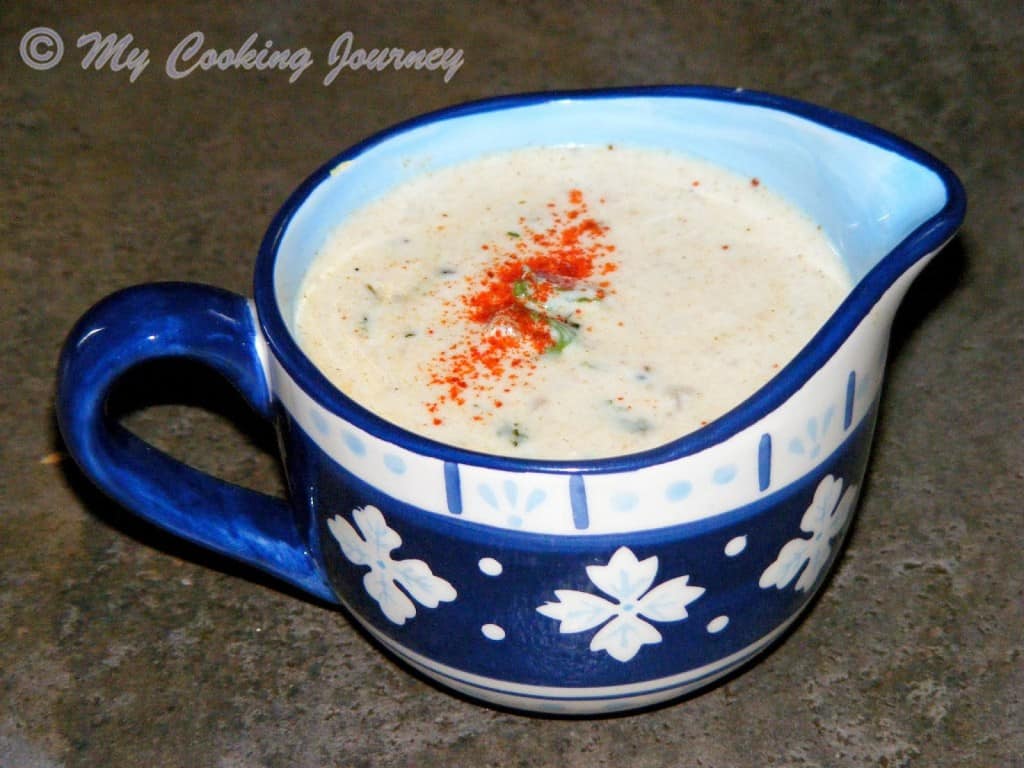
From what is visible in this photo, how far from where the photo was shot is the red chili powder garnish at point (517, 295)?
117 cm

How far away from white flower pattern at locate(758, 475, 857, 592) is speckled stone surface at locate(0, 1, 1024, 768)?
169 mm

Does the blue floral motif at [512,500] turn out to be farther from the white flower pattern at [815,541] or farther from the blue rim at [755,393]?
the white flower pattern at [815,541]

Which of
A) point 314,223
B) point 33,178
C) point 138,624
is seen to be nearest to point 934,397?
point 314,223

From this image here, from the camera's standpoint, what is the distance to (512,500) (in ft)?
3.29

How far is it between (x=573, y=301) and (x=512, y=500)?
0.26 m

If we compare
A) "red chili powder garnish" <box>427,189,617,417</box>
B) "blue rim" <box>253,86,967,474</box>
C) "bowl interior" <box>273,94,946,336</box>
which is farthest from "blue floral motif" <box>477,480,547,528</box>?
"bowl interior" <box>273,94,946,336</box>

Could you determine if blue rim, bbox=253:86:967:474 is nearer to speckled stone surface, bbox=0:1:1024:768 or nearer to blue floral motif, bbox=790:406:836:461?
blue floral motif, bbox=790:406:836:461

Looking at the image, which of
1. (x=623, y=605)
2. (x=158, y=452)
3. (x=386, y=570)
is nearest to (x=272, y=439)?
(x=158, y=452)

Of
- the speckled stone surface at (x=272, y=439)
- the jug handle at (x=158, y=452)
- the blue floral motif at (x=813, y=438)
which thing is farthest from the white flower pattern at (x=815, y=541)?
the jug handle at (x=158, y=452)

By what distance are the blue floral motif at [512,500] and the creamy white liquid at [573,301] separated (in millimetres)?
81

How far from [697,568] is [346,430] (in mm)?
245

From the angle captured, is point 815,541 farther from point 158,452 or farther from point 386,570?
point 158,452

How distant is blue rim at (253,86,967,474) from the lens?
986 mm

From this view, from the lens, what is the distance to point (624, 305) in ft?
4.01
